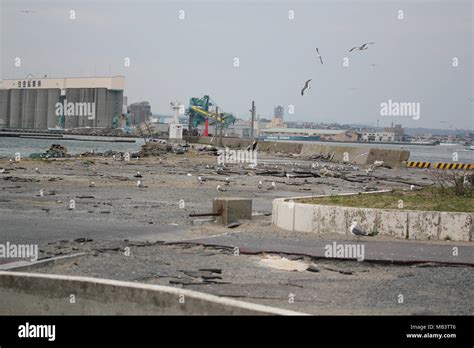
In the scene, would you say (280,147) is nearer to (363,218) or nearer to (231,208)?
(231,208)

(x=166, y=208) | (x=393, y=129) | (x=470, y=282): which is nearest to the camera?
(x=470, y=282)

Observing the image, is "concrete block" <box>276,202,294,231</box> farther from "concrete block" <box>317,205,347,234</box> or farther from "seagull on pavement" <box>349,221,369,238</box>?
"seagull on pavement" <box>349,221,369,238</box>

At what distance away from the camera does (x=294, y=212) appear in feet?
48.3

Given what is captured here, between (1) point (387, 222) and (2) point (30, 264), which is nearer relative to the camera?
(2) point (30, 264)

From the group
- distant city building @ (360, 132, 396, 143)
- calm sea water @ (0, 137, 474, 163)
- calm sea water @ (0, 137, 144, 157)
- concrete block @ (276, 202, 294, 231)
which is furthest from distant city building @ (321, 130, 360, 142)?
concrete block @ (276, 202, 294, 231)

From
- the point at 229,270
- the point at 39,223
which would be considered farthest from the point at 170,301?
the point at 39,223

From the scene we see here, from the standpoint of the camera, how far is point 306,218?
47.7 feet

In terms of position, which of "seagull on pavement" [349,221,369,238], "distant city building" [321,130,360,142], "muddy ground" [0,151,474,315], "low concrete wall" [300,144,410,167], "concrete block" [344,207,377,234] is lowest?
"muddy ground" [0,151,474,315]

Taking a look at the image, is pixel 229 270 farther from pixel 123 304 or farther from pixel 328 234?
pixel 328 234

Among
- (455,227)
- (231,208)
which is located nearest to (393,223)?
(455,227)

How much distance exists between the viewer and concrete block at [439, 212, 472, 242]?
44.0ft

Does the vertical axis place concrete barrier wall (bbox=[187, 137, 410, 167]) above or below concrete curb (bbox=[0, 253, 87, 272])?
above

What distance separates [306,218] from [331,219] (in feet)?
1.93
